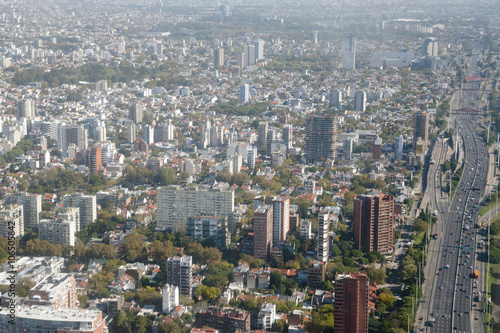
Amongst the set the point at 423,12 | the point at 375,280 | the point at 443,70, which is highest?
the point at 423,12

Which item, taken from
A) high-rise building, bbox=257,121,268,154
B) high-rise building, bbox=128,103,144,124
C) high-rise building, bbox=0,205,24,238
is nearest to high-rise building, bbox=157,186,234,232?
high-rise building, bbox=0,205,24,238

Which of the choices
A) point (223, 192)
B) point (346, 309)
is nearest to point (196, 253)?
point (223, 192)

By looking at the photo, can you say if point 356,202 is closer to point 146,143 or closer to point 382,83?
point 146,143

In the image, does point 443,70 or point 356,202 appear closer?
point 356,202

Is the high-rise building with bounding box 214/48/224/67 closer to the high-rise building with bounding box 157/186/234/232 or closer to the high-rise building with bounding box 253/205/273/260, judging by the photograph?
the high-rise building with bounding box 157/186/234/232

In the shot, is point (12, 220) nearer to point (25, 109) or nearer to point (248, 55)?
point (25, 109)

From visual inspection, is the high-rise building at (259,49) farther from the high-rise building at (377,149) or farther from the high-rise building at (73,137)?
the high-rise building at (377,149)

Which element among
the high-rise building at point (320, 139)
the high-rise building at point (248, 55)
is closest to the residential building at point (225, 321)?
the high-rise building at point (320, 139)

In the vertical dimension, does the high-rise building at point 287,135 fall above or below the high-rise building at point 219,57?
below
